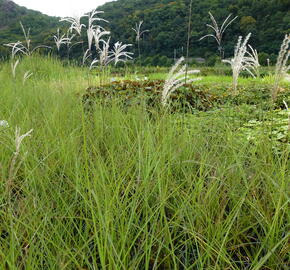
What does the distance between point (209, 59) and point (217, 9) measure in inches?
286

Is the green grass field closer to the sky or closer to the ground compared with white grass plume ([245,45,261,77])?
closer to the ground

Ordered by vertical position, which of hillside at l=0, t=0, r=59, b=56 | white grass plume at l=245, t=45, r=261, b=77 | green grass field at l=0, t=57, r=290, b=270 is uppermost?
hillside at l=0, t=0, r=59, b=56

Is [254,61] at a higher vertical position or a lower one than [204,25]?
lower

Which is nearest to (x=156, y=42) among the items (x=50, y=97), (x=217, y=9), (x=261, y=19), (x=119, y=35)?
(x=119, y=35)

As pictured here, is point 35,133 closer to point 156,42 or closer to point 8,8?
point 156,42

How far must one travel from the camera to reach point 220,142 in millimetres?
2422

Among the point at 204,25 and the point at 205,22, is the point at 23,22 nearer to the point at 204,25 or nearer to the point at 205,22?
the point at 204,25

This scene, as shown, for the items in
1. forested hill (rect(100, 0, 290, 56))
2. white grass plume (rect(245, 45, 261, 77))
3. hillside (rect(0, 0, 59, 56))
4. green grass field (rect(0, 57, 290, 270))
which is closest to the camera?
green grass field (rect(0, 57, 290, 270))

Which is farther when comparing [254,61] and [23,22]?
[23,22]

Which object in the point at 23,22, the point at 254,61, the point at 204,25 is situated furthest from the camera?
the point at 23,22

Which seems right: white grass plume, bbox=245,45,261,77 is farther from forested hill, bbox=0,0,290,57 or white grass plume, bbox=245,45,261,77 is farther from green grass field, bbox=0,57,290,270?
forested hill, bbox=0,0,290,57

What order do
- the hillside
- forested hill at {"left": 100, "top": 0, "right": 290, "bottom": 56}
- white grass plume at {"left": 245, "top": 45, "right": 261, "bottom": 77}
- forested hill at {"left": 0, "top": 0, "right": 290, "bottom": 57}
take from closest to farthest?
white grass plume at {"left": 245, "top": 45, "right": 261, "bottom": 77}, forested hill at {"left": 0, "top": 0, "right": 290, "bottom": 57}, forested hill at {"left": 100, "top": 0, "right": 290, "bottom": 56}, the hillside

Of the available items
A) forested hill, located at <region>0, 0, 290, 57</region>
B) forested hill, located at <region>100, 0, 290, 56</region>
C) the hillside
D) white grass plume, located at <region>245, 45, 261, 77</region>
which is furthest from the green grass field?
forested hill, located at <region>100, 0, 290, 56</region>

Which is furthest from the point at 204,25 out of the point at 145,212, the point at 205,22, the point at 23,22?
the point at 145,212
